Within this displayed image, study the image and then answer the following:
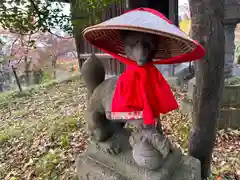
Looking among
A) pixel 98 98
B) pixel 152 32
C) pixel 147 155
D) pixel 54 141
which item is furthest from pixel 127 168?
pixel 54 141

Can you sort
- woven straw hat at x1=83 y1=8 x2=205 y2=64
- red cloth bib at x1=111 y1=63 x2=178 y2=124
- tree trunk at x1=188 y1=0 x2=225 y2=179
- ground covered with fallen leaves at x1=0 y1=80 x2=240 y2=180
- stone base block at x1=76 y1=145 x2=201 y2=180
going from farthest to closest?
ground covered with fallen leaves at x1=0 y1=80 x2=240 y2=180, tree trunk at x1=188 y1=0 x2=225 y2=179, stone base block at x1=76 y1=145 x2=201 y2=180, red cloth bib at x1=111 y1=63 x2=178 y2=124, woven straw hat at x1=83 y1=8 x2=205 y2=64

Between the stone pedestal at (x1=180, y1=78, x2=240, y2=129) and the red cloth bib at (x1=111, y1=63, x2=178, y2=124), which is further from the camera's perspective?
the stone pedestal at (x1=180, y1=78, x2=240, y2=129)

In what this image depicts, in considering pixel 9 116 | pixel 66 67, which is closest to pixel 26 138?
pixel 9 116

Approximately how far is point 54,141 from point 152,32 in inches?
92.0

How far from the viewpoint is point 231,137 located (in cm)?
233

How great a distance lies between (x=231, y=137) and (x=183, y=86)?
1.78 m

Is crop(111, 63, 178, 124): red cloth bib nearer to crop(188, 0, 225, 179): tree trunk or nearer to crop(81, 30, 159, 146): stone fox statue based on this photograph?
crop(81, 30, 159, 146): stone fox statue

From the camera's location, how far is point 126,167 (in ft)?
3.38

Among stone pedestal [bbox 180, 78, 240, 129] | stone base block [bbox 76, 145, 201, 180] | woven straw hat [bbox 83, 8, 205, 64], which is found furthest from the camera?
stone pedestal [bbox 180, 78, 240, 129]

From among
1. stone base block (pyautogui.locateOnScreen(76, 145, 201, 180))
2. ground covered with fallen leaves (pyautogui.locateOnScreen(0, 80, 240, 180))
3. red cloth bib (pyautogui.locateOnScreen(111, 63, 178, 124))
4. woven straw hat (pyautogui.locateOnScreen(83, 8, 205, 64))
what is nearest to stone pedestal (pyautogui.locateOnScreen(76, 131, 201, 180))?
stone base block (pyautogui.locateOnScreen(76, 145, 201, 180))

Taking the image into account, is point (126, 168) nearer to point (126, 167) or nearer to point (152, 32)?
point (126, 167)

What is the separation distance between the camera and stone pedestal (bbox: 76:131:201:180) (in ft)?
3.17

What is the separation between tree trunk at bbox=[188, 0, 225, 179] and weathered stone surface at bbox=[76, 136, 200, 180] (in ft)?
1.18

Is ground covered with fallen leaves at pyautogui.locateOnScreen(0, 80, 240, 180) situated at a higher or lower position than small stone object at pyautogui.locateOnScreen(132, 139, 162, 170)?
lower
